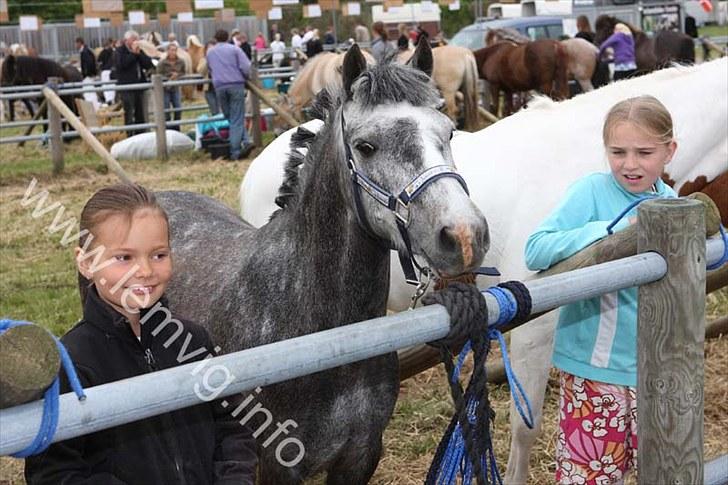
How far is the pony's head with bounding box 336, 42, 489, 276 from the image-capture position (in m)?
2.02

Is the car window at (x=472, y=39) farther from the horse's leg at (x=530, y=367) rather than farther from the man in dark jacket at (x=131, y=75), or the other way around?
the horse's leg at (x=530, y=367)

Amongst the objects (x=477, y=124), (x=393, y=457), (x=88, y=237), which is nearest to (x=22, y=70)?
(x=477, y=124)

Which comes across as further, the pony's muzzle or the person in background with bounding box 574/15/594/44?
the person in background with bounding box 574/15/594/44

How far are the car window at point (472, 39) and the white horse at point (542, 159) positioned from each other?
17.0 metres

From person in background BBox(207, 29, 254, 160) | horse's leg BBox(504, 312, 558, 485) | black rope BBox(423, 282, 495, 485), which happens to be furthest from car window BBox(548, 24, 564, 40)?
black rope BBox(423, 282, 495, 485)

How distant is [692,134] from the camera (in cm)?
399

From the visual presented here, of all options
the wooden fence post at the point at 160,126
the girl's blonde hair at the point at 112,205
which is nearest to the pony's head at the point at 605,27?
the wooden fence post at the point at 160,126

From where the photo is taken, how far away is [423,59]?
2594 millimetres

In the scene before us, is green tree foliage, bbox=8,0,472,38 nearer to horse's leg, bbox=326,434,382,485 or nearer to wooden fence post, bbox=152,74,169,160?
wooden fence post, bbox=152,74,169,160

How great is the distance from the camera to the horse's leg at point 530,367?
337cm

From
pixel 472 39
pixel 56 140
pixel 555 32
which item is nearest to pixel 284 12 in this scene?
pixel 555 32

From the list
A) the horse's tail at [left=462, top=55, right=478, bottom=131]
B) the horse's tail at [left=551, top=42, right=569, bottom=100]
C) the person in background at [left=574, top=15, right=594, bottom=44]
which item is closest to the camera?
the horse's tail at [left=462, top=55, right=478, bottom=131]

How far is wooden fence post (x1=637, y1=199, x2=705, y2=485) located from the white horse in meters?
1.42

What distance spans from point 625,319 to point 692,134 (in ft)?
6.02
